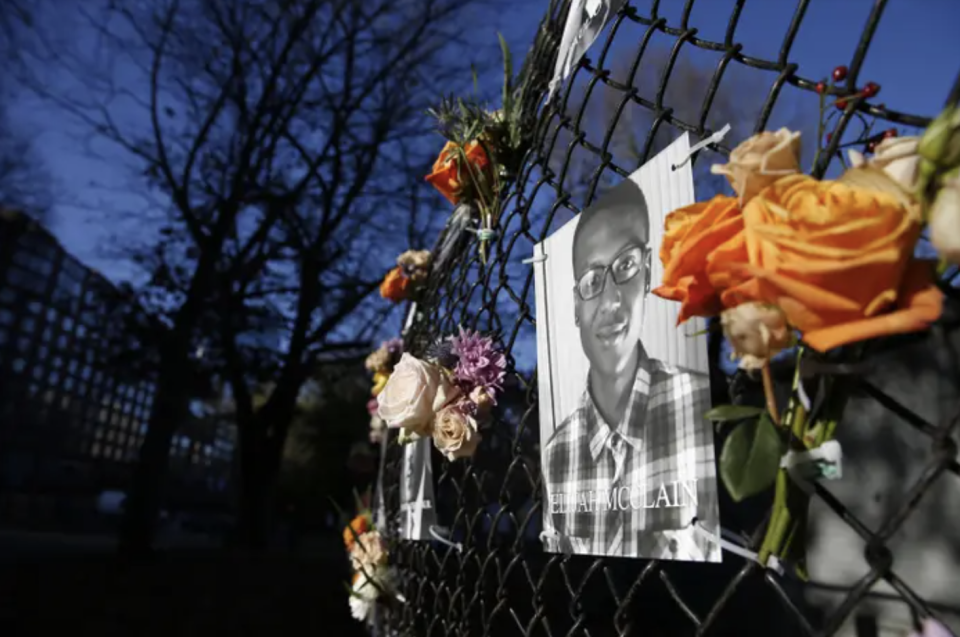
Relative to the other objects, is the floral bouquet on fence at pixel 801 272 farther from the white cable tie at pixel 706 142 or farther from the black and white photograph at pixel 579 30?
the black and white photograph at pixel 579 30

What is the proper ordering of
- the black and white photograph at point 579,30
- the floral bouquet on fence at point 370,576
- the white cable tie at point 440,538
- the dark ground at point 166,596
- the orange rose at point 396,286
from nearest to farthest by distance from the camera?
the black and white photograph at point 579,30 → the white cable tie at point 440,538 → the floral bouquet on fence at point 370,576 → the orange rose at point 396,286 → the dark ground at point 166,596

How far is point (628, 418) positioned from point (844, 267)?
26 centimetres

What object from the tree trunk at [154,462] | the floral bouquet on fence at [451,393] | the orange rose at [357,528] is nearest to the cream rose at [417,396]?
the floral bouquet on fence at [451,393]

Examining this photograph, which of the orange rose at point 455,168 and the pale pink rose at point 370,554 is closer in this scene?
the orange rose at point 455,168

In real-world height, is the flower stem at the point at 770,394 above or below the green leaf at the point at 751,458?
above

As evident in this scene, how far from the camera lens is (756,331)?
37 centimetres

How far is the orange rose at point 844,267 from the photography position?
0.32 meters

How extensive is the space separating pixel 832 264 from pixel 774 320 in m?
0.04

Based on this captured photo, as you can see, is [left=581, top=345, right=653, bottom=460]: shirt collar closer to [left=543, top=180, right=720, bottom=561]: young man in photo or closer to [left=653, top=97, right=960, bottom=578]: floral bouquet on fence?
[left=543, top=180, right=720, bottom=561]: young man in photo

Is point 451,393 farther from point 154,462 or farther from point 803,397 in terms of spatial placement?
point 154,462

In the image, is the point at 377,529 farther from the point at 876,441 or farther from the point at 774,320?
the point at 876,441

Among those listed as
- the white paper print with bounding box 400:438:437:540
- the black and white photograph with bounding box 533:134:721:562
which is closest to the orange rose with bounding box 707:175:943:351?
the black and white photograph with bounding box 533:134:721:562

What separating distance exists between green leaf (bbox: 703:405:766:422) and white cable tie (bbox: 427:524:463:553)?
24.9 inches

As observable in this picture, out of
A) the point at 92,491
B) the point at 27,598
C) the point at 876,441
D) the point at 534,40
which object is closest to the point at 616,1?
the point at 534,40
